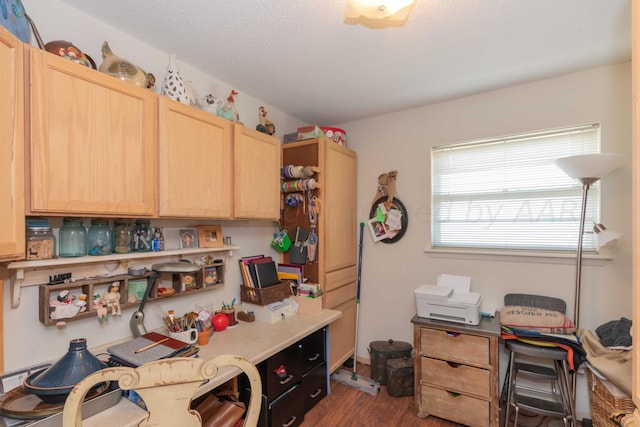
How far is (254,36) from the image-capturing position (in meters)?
1.76

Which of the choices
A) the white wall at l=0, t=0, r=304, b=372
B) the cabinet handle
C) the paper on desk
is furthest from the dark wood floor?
the white wall at l=0, t=0, r=304, b=372

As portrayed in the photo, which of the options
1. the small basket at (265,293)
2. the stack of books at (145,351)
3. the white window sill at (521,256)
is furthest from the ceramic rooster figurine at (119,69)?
the white window sill at (521,256)

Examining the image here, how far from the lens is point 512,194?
244 centimetres

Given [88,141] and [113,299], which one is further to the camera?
[113,299]

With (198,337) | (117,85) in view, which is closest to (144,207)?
(117,85)

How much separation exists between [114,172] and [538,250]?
9.39ft

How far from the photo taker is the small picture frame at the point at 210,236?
2059 mm

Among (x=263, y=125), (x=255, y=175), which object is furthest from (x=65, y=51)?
(x=263, y=125)

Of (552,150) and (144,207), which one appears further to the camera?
(552,150)

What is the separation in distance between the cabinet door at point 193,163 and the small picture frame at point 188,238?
0.95 feet

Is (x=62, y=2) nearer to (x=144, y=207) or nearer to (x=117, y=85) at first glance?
(x=117, y=85)

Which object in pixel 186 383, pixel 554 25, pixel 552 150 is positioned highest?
pixel 554 25

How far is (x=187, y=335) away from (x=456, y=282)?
2.06 m

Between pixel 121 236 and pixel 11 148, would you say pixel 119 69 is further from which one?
pixel 121 236
